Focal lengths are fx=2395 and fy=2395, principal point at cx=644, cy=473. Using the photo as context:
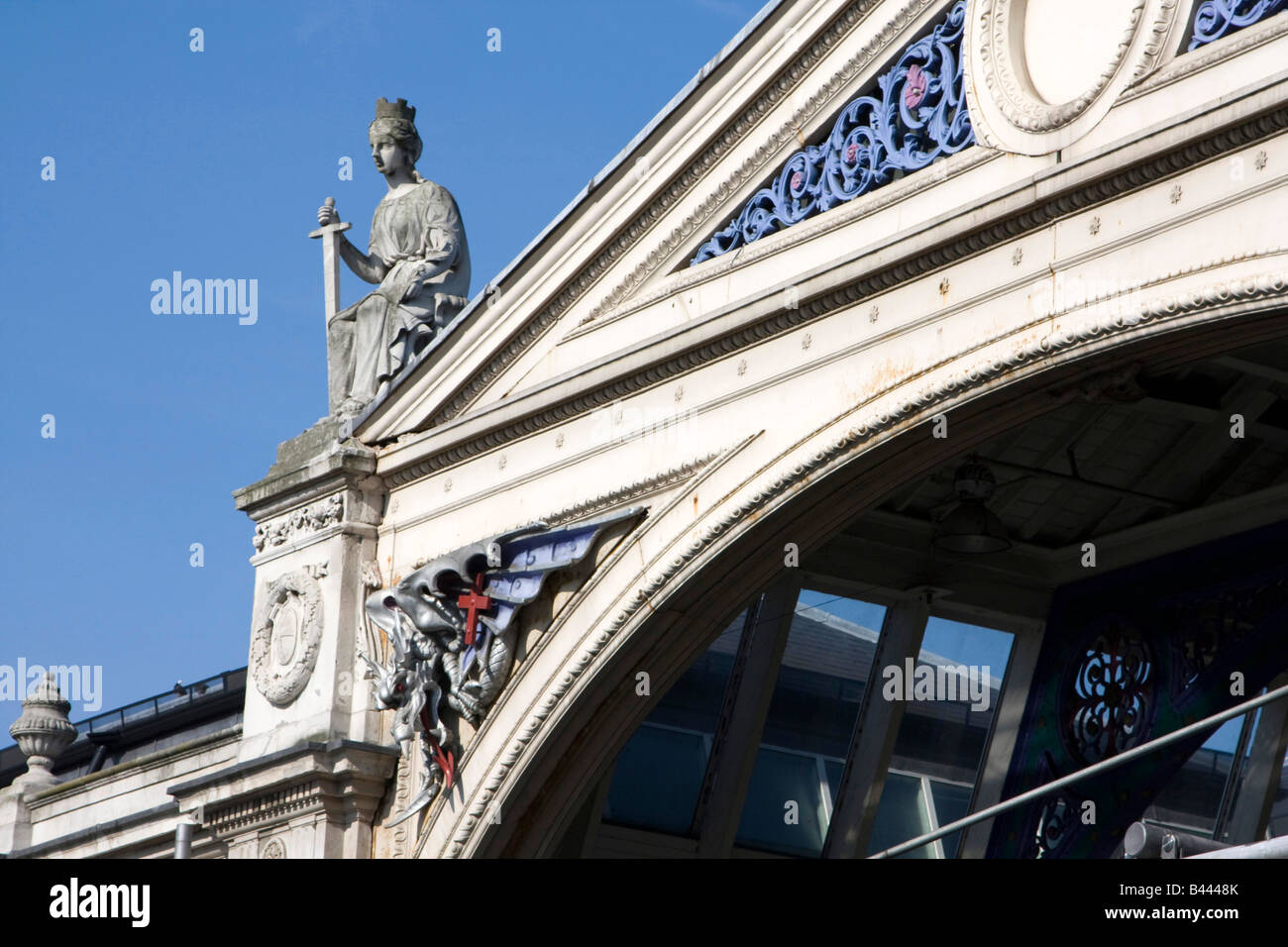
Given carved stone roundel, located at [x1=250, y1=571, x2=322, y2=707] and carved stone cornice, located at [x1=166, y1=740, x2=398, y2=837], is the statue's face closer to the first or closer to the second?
carved stone roundel, located at [x1=250, y1=571, x2=322, y2=707]

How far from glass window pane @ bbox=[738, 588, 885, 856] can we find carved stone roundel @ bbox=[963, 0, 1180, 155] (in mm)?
5308

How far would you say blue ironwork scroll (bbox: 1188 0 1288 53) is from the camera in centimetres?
1128

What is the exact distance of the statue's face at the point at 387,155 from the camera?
55.2 feet


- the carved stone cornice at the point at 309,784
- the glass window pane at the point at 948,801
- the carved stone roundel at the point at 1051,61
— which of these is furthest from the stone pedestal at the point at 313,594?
the carved stone roundel at the point at 1051,61

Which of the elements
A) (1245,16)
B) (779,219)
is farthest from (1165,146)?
(779,219)

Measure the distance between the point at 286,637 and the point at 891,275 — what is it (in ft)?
17.8

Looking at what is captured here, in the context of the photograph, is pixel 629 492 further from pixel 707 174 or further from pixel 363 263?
pixel 363 263

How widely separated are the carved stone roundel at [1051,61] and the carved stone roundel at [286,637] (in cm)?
586

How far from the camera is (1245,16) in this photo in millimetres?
11391

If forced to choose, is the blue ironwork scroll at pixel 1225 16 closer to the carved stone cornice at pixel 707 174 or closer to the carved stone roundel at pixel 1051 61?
the carved stone roundel at pixel 1051 61
